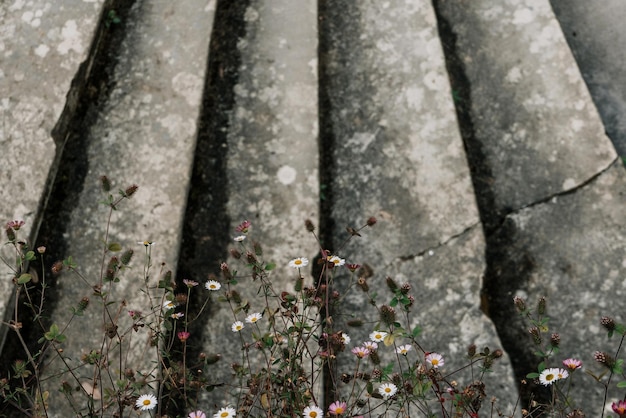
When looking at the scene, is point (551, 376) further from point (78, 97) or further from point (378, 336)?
point (78, 97)

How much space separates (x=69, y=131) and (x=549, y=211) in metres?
1.30

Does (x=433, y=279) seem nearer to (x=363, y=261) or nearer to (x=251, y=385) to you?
(x=363, y=261)

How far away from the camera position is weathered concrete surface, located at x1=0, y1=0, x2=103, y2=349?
1769 mm

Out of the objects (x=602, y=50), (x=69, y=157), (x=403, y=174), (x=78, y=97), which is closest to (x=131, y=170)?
(x=69, y=157)

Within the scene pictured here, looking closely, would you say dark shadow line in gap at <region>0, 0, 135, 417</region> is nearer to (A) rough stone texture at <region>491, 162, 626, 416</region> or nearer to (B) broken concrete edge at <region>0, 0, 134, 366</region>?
(B) broken concrete edge at <region>0, 0, 134, 366</region>

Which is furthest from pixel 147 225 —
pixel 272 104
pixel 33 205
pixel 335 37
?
pixel 335 37

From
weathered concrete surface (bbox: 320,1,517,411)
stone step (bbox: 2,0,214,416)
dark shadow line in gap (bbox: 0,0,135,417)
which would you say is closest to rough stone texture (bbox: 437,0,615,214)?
weathered concrete surface (bbox: 320,1,517,411)

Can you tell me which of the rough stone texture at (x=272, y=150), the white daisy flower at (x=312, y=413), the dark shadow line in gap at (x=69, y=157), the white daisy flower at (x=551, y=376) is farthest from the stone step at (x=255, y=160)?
the white daisy flower at (x=551, y=376)

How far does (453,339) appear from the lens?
69.6 inches

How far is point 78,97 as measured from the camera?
1.98 m

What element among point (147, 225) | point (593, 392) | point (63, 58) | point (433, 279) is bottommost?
point (593, 392)

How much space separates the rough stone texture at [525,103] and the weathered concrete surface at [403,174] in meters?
0.12

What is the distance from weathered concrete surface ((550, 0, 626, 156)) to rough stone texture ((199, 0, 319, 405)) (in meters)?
0.91

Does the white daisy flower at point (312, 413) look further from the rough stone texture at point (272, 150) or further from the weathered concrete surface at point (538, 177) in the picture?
the weathered concrete surface at point (538, 177)
